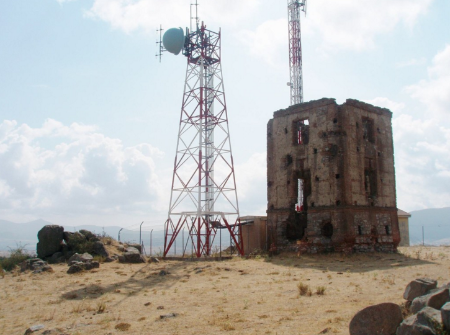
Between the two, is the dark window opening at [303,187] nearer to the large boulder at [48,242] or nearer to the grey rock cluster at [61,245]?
the grey rock cluster at [61,245]

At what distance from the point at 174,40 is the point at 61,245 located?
1461cm

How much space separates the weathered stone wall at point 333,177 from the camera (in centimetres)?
2525

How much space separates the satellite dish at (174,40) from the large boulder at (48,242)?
1347cm

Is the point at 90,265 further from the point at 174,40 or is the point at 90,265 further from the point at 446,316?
the point at 446,316

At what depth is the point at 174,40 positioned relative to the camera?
2817 centimetres

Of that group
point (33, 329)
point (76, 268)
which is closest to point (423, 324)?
point (33, 329)

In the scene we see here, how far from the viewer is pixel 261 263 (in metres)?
22.8

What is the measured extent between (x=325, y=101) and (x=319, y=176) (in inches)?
182

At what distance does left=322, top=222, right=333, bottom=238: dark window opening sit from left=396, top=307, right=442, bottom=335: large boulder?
18267 millimetres

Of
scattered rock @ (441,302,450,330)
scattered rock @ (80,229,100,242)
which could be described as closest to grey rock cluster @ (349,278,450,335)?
scattered rock @ (441,302,450,330)

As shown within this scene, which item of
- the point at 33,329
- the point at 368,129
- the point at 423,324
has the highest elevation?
the point at 368,129

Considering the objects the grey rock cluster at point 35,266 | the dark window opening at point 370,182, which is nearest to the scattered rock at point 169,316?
the grey rock cluster at point 35,266

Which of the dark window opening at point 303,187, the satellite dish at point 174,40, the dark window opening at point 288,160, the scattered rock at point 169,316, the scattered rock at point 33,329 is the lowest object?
the scattered rock at point 33,329

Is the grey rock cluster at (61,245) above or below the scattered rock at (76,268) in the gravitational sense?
above
